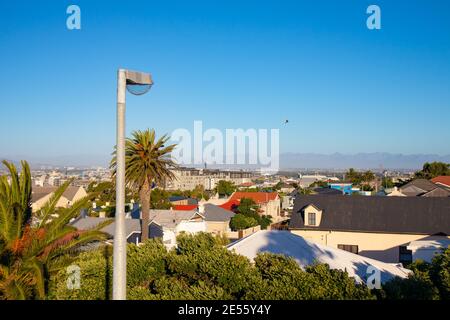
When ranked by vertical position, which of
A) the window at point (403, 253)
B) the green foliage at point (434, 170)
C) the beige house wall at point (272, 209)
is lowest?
the beige house wall at point (272, 209)

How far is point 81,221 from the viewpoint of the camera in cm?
3500

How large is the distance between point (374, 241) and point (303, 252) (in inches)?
700

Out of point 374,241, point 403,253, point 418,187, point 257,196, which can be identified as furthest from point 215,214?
point 403,253

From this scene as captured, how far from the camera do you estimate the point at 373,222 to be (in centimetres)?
3388

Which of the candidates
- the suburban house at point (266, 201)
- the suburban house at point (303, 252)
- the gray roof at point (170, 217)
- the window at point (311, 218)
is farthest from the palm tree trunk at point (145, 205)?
the suburban house at point (266, 201)

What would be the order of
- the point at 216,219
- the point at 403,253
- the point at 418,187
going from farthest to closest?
the point at 418,187 → the point at 216,219 → the point at 403,253

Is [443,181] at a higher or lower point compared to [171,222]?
higher

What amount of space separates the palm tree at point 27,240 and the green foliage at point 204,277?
0.55 metres

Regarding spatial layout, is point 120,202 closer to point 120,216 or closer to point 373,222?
point 120,216

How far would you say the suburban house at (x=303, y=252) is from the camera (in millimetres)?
16297

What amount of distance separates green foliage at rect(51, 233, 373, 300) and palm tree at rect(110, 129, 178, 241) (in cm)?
1374

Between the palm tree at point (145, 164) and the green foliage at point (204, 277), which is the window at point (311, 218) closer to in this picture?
the palm tree at point (145, 164)

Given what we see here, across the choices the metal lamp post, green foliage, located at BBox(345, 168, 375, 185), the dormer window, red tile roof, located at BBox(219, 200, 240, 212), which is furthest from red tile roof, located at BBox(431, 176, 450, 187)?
the metal lamp post

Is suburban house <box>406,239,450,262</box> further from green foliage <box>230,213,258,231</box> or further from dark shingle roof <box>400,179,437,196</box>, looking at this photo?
dark shingle roof <box>400,179,437,196</box>
